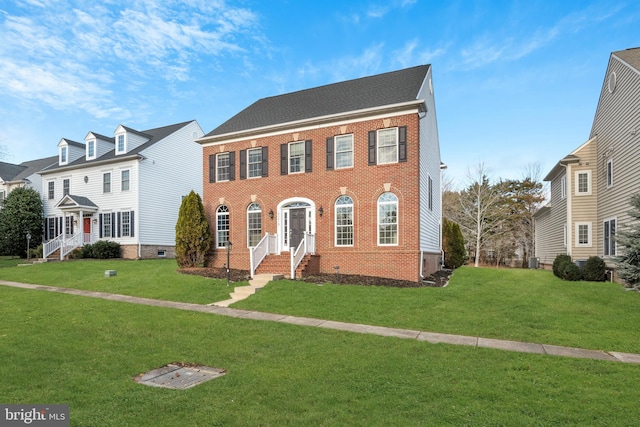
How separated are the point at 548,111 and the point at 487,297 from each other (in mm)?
15146

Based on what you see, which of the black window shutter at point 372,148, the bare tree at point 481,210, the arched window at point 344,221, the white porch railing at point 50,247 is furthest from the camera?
the bare tree at point 481,210

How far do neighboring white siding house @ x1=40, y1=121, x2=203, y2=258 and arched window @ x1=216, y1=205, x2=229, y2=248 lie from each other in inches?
330

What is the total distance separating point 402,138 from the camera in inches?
617

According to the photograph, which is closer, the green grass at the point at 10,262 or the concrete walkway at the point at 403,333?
the concrete walkway at the point at 403,333

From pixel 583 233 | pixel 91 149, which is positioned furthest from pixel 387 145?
pixel 91 149

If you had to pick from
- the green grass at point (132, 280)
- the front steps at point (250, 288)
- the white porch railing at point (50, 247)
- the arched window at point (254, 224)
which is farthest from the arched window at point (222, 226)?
the white porch railing at point (50, 247)

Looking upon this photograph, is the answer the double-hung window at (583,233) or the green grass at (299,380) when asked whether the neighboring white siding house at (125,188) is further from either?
the double-hung window at (583,233)

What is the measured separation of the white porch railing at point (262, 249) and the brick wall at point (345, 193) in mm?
695

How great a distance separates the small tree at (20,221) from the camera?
94.1 ft

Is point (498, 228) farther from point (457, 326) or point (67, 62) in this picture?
point (67, 62)

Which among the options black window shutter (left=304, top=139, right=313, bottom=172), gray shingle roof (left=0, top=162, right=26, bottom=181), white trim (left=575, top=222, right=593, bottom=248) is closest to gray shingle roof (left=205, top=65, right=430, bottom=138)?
black window shutter (left=304, top=139, right=313, bottom=172)

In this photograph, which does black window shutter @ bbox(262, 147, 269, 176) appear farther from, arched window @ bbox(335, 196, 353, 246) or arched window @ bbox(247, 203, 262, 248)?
arched window @ bbox(335, 196, 353, 246)

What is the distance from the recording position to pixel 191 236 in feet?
Answer: 60.6

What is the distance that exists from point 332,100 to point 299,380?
49.1ft
